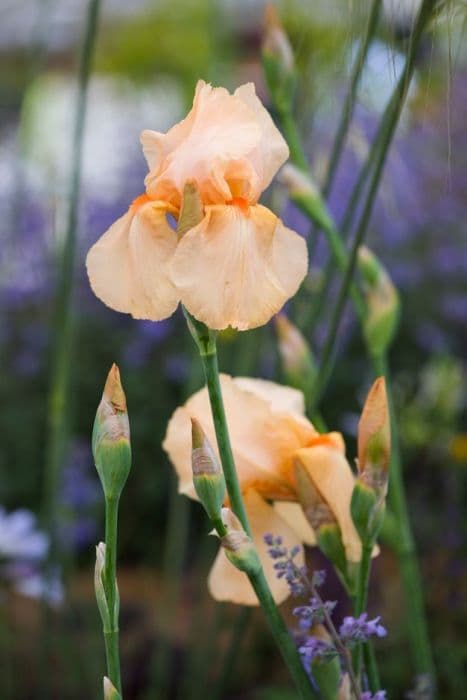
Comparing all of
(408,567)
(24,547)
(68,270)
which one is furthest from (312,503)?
(24,547)

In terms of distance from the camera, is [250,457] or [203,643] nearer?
[250,457]

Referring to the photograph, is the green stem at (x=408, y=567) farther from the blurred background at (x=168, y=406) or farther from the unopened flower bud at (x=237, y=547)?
the unopened flower bud at (x=237, y=547)

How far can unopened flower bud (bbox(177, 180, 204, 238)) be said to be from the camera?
0.37 meters

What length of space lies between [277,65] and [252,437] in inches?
12.4

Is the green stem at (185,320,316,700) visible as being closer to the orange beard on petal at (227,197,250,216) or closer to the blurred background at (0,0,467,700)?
the orange beard on petal at (227,197,250,216)

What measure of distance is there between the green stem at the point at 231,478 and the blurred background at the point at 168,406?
1.02ft

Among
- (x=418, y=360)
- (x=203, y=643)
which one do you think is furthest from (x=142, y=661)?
(x=418, y=360)

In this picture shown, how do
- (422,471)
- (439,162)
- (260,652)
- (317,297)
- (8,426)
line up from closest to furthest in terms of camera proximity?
(317,297) → (260,652) → (422,471) → (8,426) → (439,162)

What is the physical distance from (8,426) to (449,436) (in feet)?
2.46

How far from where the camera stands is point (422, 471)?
159 centimetres

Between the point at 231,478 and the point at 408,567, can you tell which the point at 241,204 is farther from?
the point at 408,567

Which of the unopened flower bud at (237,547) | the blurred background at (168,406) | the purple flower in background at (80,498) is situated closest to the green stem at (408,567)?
the blurred background at (168,406)

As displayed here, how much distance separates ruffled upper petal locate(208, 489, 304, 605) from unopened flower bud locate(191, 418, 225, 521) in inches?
3.3

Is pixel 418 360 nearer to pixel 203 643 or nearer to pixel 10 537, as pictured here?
pixel 203 643
